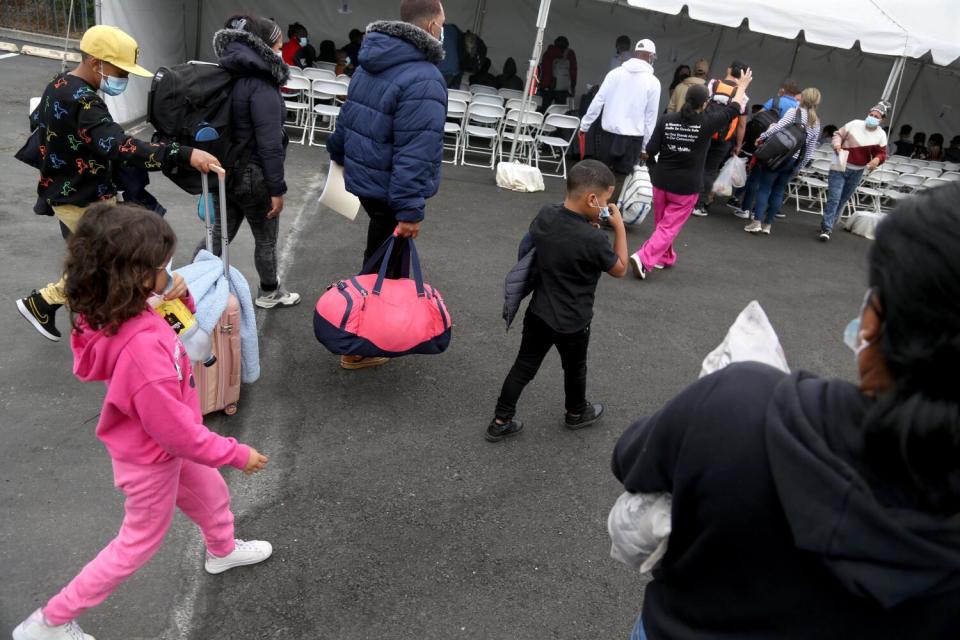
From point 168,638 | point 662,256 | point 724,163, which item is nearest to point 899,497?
point 168,638

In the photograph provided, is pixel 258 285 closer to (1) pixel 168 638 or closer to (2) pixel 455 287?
(2) pixel 455 287

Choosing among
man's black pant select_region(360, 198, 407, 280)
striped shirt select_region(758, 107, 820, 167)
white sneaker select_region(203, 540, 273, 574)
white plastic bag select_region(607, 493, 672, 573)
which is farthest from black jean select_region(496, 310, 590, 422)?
striped shirt select_region(758, 107, 820, 167)

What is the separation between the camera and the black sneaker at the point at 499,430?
11.8 feet

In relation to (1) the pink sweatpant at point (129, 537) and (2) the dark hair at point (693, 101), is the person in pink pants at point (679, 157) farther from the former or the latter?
(1) the pink sweatpant at point (129, 537)

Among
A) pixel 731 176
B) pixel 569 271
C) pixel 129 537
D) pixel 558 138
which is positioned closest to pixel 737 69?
pixel 731 176

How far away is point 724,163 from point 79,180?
24.2 ft

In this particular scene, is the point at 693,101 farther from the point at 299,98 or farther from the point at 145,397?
the point at 299,98

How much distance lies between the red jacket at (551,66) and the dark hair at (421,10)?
8.34 meters

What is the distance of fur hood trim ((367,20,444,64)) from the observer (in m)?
3.53

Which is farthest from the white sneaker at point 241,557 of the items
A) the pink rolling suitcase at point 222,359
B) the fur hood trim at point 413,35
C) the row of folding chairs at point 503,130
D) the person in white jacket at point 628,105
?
the row of folding chairs at point 503,130

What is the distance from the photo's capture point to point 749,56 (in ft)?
41.7

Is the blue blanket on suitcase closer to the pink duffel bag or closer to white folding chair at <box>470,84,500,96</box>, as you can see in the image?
the pink duffel bag

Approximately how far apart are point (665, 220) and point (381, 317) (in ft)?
12.0

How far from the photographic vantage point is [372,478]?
126 inches
